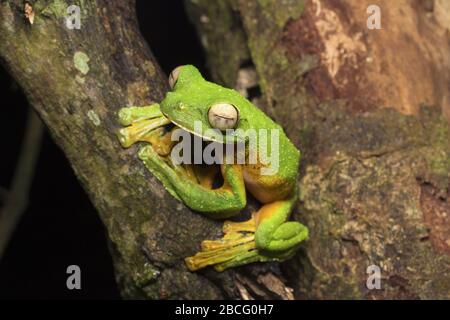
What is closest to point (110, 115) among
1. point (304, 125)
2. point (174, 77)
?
point (174, 77)

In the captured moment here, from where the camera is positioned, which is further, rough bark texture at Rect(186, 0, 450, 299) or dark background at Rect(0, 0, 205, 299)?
dark background at Rect(0, 0, 205, 299)

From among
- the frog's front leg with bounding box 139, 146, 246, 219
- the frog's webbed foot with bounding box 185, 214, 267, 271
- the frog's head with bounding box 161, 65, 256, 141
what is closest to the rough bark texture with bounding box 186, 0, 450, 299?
the frog's webbed foot with bounding box 185, 214, 267, 271

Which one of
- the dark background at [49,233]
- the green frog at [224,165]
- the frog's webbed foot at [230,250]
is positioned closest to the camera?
the green frog at [224,165]

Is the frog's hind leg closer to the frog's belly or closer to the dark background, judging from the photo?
the frog's belly

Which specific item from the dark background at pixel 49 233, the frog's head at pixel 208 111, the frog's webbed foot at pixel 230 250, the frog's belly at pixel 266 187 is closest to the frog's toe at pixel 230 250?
the frog's webbed foot at pixel 230 250

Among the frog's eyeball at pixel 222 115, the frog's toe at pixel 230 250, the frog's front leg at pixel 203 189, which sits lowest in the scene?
the frog's toe at pixel 230 250

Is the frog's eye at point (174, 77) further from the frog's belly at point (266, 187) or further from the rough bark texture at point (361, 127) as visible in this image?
the rough bark texture at point (361, 127)
